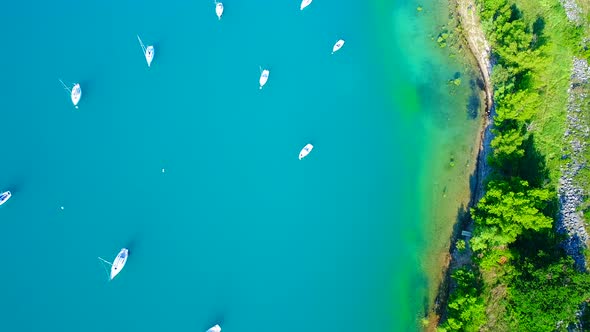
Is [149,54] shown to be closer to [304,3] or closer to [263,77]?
[263,77]

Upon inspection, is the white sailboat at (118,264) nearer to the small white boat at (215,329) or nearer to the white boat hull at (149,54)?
the small white boat at (215,329)

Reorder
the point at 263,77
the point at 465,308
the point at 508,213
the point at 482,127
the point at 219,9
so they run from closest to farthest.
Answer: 1. the point at 465,308
2. the point at 508,213
3. the point at 482,127
4. the point at 263,77
5. the point at 219,9

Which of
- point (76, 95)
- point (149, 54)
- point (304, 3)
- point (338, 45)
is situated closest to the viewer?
point (76, 95)

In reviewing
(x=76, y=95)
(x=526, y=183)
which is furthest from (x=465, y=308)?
(x=76, y=95)

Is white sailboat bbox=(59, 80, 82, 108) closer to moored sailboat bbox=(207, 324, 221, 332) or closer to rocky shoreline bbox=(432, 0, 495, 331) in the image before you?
moored sailboat bbox=(207, 324, 221, 332)

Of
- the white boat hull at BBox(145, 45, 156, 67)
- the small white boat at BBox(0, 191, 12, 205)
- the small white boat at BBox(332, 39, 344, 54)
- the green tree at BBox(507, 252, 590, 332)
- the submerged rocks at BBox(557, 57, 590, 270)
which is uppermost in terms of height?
the white boat hull at BBox(145, 45, 156, 67)

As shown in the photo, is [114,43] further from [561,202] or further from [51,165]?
[561,202]

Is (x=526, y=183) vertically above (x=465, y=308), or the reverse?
(x=526, y=183)

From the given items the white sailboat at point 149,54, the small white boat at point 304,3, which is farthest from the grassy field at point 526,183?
the white sailboat at point 149,54

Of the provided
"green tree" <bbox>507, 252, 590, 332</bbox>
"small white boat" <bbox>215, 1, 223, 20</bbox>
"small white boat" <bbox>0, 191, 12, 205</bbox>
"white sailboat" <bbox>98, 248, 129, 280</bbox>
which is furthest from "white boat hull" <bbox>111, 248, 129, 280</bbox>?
"green tree" <bbox>507, 252, 590, 332</bbox>
